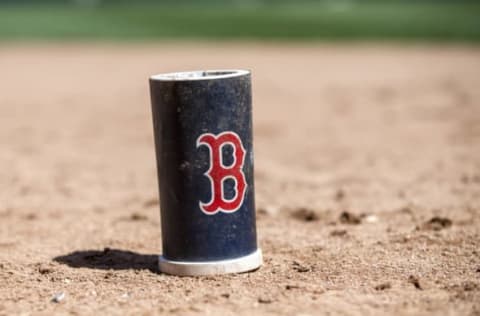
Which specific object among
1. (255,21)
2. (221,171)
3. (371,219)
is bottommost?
(371,219)

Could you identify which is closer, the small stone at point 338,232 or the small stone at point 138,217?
the small stone at point 338,232

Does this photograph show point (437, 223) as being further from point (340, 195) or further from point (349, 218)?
point (340, 195)

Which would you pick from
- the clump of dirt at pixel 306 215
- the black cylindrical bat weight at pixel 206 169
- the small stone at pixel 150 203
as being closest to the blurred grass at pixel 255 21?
the small stone at pixel 150 203

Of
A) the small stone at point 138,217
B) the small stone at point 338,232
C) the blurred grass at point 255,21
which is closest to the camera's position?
the small stone at point 338,232

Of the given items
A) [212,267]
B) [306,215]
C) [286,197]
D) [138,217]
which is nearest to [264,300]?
[212,267]

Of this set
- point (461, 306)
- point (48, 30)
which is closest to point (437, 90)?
point (461, 306)

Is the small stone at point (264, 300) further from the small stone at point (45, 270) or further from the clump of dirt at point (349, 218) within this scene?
the clump of dirt at point (349, 218)
